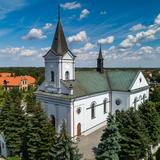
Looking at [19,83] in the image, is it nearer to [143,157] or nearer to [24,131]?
[24,131]

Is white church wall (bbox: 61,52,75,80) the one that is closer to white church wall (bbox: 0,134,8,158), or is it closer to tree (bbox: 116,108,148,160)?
tree (bbox: 116,108,148,160)

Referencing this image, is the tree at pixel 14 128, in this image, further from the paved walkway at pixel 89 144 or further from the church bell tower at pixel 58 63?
the paved walkway at pixel 89 144

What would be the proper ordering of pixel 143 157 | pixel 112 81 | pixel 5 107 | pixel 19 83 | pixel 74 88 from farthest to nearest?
pixel 19 83 < pixel 112 81 < pixel 74 88 < pixel 5 107 < pixel 143 157

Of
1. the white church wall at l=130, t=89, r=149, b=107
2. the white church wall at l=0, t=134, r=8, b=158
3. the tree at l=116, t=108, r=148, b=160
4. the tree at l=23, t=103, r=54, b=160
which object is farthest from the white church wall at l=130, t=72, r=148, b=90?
the white church wall at l=0, t=134, r=8, b=158

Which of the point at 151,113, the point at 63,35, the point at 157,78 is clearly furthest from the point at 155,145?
the point at 157,78

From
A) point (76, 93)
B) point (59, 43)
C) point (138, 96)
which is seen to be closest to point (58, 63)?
point (59, 43)
